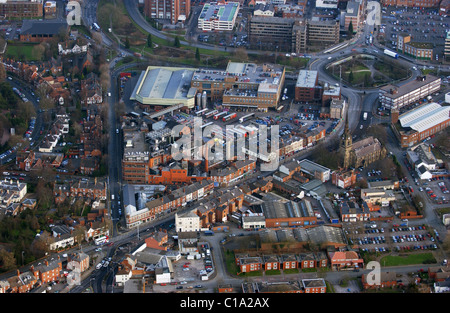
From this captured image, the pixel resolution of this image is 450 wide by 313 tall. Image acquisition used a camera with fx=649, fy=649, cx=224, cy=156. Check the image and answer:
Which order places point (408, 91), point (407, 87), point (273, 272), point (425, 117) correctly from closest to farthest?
point (273, 272)
point (425, 117)
point (408, 91)
point (407, 87)

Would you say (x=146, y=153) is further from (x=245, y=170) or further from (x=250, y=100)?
(x=250, y=100)

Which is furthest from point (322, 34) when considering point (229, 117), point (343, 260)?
point (343, 260)

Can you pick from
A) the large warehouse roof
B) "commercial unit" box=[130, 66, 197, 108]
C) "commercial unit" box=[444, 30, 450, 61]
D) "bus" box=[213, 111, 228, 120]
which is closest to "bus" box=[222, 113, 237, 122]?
"bus" box=[213, 111, 228, 120]

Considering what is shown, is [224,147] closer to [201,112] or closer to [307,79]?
[201,112]

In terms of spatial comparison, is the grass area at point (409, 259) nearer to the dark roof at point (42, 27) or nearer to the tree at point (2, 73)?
the tree at point (2, 73)

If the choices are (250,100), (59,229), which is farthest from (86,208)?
(250,100)

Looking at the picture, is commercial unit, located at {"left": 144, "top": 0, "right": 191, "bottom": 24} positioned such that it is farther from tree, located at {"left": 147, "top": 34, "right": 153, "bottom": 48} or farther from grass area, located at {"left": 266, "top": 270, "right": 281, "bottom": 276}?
grass area, located at {"left": 266, "top": 270, "right": 281, "bottom": 276}

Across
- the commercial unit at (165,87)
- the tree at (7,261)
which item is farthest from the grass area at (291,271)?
the commercial unit at (165,87)
